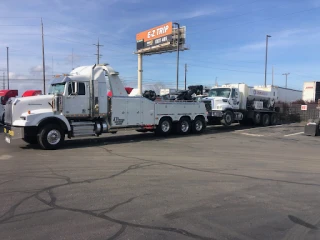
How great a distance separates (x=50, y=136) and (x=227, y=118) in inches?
501

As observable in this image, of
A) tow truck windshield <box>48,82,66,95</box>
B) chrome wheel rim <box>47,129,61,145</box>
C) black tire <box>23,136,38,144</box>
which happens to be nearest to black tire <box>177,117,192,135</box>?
tow truck windshield <box>48,82,66,95</box>

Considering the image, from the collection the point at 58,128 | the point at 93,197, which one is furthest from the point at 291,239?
the point at 58,128

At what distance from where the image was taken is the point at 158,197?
18.3 ft

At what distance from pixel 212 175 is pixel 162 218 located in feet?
10.1

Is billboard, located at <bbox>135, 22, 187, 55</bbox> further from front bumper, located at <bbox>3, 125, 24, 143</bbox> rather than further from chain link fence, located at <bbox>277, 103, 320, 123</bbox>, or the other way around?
front bumper, located at <bbox>3, 125, 24, 143</bbox>

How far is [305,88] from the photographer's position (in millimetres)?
43531

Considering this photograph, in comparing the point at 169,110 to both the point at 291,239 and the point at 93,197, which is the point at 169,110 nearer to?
the point at 93,197

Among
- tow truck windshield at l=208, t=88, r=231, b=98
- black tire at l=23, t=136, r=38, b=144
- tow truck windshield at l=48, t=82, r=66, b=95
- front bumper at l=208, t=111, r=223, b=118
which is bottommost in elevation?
black tire at l=23, t=136, r=38, b=144

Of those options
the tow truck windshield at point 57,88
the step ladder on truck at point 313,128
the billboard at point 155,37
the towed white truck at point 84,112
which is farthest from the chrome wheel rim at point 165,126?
the billboard at point 155,37

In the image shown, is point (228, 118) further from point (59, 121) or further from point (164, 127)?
point (59, 121)

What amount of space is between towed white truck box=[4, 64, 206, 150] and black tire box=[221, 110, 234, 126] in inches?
175

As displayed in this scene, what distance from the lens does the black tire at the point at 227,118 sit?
20.4 m

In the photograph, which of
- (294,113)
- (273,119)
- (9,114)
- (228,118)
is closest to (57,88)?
(9,114)

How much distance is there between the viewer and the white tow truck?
20.5 m
